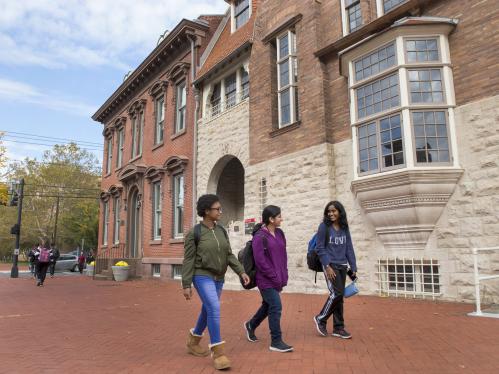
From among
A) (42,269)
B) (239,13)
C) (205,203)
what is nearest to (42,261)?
(42,269)

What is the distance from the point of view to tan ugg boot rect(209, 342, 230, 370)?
429 centimetres

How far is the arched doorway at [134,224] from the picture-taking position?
2173cm

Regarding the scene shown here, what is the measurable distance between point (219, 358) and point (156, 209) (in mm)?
16010

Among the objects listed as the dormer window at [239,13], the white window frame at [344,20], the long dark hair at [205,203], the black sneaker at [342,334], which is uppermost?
the dormer window at [239,13]

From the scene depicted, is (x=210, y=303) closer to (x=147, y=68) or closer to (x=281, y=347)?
(x=281, y=347)

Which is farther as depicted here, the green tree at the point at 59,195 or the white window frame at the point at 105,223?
the green tree at the point at 59,195

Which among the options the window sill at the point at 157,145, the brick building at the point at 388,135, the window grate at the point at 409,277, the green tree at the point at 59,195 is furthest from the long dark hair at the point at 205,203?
the green tree at the point at 59,195

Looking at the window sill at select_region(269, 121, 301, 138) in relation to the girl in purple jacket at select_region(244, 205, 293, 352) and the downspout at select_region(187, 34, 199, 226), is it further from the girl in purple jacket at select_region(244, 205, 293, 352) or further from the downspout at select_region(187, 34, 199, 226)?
the girl in purple jacket at select_region(244, 205, 293, 352)

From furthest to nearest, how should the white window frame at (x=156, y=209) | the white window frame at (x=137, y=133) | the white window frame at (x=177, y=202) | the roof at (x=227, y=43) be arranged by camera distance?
1. the white window frame at (x=137, y=133)
2. the white window frame at (x=156, y=209)
3. the white window frame at (x=177, y=202)
4. the roof at (x=227, y=43)

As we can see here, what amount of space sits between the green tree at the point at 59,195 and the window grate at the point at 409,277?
41.1 metres

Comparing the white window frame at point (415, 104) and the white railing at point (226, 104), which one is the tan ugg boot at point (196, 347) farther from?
the white railing at point (226, 104)

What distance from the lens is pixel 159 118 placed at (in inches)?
817

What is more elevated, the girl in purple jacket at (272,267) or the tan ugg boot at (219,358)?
the girl in purple jacket at (272,267)

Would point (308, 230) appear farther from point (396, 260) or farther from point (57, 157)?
point (57, 157)
